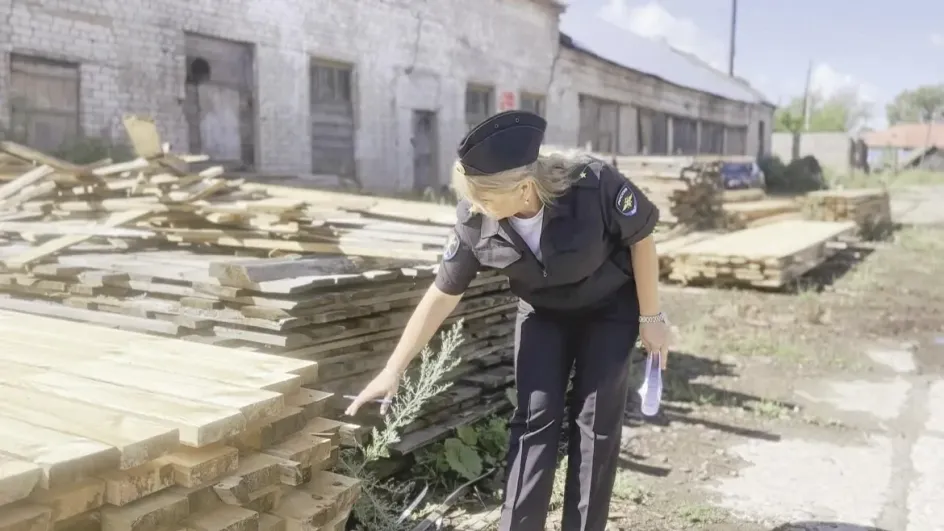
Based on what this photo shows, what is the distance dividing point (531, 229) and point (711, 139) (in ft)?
91.1

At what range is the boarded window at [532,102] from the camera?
17.5 meters

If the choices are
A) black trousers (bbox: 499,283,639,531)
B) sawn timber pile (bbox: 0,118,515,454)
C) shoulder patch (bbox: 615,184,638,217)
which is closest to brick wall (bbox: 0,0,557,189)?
sawn timber pile (bbox: 0,118,515,454)

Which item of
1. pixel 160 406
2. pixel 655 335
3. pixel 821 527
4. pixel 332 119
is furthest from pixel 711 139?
pixel 160 406

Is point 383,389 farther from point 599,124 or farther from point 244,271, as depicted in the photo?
point 599,124

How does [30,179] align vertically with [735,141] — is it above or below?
below

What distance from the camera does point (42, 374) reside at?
2268 millimetres

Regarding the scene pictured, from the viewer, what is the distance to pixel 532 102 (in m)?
17.9

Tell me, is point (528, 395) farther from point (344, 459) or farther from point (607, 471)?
point (344, 459)

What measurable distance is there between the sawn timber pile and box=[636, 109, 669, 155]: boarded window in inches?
712

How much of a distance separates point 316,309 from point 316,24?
9.34m

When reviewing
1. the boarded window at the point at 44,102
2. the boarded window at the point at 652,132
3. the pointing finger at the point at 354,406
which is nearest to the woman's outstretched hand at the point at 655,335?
the pointing finger at the point at 354,406

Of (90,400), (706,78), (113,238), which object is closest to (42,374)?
(90,400)

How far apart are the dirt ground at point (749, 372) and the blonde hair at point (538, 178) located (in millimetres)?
1564

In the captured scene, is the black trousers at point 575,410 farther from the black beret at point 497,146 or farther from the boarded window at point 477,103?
the boarded window at point 477,103
